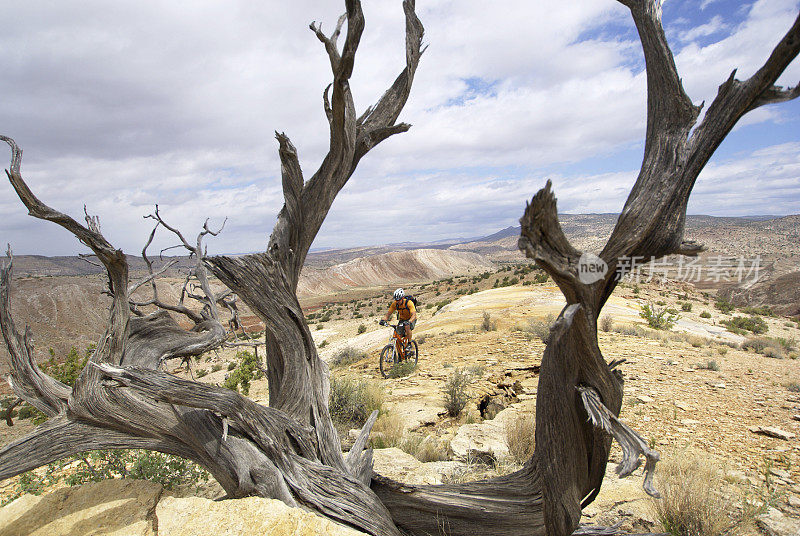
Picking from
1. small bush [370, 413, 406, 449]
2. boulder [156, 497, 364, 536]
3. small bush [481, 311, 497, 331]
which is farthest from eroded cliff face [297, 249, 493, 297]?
boulder [156, 497, 364, 536]

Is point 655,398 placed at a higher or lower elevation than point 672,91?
lower

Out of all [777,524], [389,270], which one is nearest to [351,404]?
[777,524]

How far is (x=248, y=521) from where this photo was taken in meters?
2.39

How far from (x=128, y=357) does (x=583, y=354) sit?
3.25 m

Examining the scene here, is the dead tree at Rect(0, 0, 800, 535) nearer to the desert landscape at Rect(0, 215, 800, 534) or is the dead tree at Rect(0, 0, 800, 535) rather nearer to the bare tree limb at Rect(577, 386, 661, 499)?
the bare tree limb at Rect(577, 386, 661, 499)

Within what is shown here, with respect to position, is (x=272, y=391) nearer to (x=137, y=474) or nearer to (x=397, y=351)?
(x=137, y=474)

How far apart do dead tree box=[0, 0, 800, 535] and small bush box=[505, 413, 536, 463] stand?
2.25m

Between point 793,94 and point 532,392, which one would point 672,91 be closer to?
point 793,94

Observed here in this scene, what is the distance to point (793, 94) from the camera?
176cm

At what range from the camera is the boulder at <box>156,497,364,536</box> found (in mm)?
2344

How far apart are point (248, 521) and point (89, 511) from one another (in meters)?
1.30

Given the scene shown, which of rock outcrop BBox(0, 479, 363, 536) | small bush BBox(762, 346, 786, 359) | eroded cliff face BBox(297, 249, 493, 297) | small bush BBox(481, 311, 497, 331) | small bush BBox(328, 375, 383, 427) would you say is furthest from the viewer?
eroded cliff face BBox(297, 249, 493, 297)

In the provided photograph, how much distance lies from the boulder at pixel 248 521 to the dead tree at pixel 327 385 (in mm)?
92

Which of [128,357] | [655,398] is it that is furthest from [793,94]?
[655,398]
